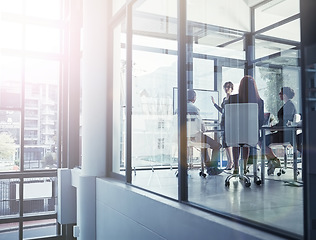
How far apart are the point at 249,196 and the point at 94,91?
270 centimetres

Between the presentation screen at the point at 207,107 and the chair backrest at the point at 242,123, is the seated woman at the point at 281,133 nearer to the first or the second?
the chair backrest at the point at 242,123

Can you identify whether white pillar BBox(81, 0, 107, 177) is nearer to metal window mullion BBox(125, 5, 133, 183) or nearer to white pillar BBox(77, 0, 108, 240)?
white pillar BBox(77, 0, 108, 240)

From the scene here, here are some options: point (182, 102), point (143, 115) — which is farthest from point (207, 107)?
point (182, 102)

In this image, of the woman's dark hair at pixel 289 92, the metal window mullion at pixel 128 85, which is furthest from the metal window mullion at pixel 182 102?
the woman's dark hair at pixel 289 92

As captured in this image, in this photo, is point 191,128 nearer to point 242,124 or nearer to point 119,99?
point 242,124

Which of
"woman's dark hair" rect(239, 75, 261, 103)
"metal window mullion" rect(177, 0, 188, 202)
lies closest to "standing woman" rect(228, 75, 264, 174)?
"woman's dark hair" rect(239, 75, 261, 103)

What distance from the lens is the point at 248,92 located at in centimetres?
392

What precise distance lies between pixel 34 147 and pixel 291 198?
5.46m

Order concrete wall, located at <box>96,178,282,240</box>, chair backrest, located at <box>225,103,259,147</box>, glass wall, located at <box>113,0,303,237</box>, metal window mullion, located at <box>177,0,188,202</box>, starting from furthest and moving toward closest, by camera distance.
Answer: chair backrest, located at <box>225,103,259,147</box>, glass wall, located at <box>113,0,303,237</box>, metal window mullion, located at <box>177,0,188,202</box>, concrete wall, located at <box>96,178,282,240</box>

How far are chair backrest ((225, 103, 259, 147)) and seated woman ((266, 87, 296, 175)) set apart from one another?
504mm

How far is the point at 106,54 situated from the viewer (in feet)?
16.5

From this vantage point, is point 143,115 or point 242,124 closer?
point 242,124

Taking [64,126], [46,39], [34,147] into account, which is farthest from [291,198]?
[46,39]

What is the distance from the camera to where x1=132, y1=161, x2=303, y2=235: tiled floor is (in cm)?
223
